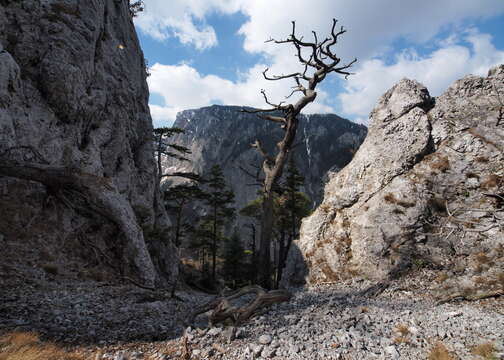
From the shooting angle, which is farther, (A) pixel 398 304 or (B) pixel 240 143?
(B) pixel 240 143

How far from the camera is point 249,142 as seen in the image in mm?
117750

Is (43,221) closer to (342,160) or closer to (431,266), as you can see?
(431,266)

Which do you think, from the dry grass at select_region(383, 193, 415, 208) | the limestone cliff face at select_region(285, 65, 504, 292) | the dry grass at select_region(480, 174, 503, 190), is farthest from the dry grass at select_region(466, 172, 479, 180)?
the dry grass at select_region(383, 193, 415, 208)

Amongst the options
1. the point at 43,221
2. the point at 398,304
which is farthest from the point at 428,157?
the point at 43,221

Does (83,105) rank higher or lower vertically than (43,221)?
higher

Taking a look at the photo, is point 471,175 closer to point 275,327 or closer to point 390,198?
point 390,198

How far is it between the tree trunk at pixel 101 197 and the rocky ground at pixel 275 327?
9.62 ft

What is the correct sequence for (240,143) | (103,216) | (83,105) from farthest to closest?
(240,143) → (83,105) → (103,216)

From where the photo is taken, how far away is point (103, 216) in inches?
417

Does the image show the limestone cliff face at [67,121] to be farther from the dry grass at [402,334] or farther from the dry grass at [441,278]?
the dry grass at [441,278]

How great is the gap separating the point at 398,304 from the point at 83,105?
16.5 meters

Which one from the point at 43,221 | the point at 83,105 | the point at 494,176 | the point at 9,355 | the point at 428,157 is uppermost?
the point at 83,105

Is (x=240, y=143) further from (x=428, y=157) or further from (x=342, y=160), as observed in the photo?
(x=428, y=157)

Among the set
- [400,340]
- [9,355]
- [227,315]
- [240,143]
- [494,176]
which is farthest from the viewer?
[240,143]
